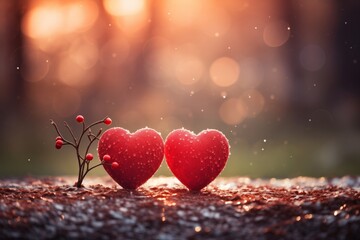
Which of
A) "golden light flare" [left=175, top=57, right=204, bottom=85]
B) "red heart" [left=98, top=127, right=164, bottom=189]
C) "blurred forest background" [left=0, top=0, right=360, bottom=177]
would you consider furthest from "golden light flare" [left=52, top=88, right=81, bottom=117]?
"red heart" [left=98, top=127, right=164, bottom=189]

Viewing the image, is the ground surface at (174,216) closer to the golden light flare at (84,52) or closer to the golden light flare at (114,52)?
the golden light flare at (114,52)

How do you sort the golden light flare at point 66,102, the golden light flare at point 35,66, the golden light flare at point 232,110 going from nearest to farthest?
the golden light flare at point 35,66, the golden light flare at point 66,102, the golden light flare at point 232,110

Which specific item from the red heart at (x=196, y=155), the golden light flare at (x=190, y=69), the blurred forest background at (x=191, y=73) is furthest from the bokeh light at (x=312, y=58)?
the red heart at (x=196, y=155)

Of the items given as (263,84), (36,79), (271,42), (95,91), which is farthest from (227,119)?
(36,79)

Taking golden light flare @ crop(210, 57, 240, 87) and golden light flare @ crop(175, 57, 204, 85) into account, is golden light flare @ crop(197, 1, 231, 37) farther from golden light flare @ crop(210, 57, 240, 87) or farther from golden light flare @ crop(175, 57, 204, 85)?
golden light flare @ crop(175, 57, 204, 85)

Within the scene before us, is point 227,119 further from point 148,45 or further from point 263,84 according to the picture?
point 148,45

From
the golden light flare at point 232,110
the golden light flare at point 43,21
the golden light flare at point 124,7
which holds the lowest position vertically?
the golden light flare at point 232,110
